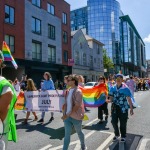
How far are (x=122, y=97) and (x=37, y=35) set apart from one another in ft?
87.8

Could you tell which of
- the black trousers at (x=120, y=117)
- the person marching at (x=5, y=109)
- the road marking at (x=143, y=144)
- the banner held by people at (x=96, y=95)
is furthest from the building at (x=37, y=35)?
the person marching at (x=5, y=109)

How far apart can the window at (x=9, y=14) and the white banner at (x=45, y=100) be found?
19.4 m

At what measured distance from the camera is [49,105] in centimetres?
949

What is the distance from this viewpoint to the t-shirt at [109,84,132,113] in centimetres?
639

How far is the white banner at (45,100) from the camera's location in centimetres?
920

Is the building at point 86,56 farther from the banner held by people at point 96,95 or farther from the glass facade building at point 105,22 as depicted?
the banner held by people at point 96,95

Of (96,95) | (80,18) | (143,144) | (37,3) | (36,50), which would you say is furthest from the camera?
(80,18)

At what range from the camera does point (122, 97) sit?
255 inches

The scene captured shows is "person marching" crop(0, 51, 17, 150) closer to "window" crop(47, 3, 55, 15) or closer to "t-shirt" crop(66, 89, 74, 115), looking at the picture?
"t-shirt" crop(66, 89, 74, 115)

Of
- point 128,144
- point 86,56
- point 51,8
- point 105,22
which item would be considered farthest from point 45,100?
point 105,22

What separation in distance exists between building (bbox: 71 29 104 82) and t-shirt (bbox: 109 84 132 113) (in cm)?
3573

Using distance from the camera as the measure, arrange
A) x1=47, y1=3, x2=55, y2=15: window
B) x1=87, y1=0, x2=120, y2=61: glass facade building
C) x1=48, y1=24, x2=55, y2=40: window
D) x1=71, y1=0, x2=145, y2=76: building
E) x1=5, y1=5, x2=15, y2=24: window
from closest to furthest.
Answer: x1=5, y1=5, x2=15, y2=24: window → x1=48, y1=24, x2=55, y2=40: window → x1=47, y1=3, x2=55, y2=15: window → x1=71, y1=0, x2=145, y2=76: building → x1=87, y1=0, x2=120, y2=61: glass facade building

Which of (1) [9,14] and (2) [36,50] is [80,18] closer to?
(2) [36,50]

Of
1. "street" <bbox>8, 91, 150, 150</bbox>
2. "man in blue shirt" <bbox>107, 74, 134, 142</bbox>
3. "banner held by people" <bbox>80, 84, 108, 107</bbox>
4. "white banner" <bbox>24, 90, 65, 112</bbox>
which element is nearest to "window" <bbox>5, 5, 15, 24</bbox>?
"white banner" <bbox>24, 90, 65, 112</bbox>
